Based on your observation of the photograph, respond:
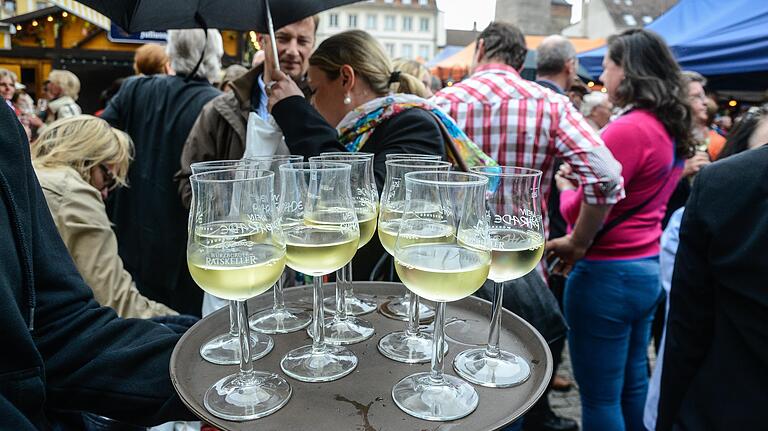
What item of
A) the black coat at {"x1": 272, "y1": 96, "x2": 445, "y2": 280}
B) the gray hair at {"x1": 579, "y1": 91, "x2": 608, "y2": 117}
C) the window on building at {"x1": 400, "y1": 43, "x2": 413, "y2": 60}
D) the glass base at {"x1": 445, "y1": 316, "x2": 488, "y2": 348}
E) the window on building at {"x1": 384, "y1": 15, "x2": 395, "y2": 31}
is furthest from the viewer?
the window on building at {"x1": 400, "y1": 43, "x2": 413, "y2": 60}

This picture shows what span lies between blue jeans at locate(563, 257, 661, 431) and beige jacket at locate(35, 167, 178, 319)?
2.17 m

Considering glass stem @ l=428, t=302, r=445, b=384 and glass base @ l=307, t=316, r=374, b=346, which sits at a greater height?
glass stem @ l=428, t=302, r=445, b=384

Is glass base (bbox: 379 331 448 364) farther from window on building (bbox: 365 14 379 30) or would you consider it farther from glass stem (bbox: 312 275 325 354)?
window on building (bbox: 365 14 379 30)

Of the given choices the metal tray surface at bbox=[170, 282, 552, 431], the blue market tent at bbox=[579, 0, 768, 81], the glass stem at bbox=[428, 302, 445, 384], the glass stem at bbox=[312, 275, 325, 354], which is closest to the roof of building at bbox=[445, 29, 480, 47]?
the blue market tent at bbox=[579, 0, 768, 81]

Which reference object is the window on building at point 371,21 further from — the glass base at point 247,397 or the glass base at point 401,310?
the glass base at point 247,397

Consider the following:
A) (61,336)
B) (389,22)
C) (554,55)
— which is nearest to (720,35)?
(554,55)

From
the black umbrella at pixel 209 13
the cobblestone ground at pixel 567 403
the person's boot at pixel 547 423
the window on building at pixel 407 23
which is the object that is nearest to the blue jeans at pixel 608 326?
the person's boot at pixel 547 423

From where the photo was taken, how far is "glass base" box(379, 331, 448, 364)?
46.4 inches

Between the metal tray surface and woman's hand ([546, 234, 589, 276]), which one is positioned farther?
woman's hand ([546, 234, 589, 276])

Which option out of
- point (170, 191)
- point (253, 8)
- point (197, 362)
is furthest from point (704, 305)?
point (170, 191)

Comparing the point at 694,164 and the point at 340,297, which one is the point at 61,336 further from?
the point at 694,164

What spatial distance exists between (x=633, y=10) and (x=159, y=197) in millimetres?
29360

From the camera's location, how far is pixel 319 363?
1.13 meters

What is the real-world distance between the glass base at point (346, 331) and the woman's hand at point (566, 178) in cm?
Result: 190
